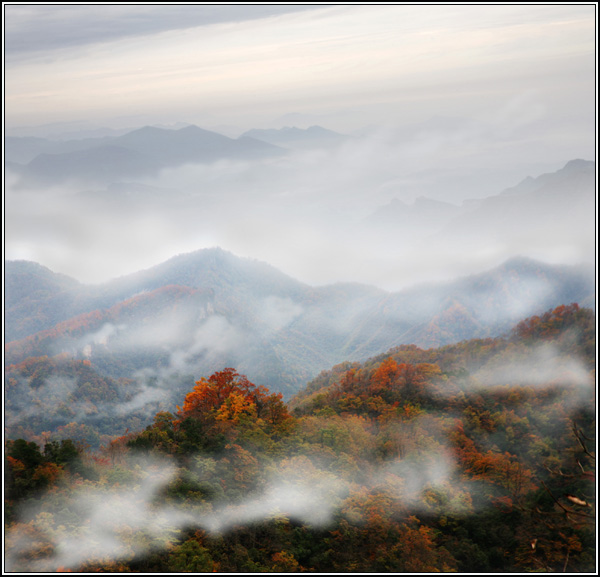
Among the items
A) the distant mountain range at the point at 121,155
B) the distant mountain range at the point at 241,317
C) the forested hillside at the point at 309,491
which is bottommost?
the distant mountain range at the point at 241,317

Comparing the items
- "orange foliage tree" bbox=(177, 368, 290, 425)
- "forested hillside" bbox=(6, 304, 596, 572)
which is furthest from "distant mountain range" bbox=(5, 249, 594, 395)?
"orange foliage tree" bbox=(177, 368, 290, 425)

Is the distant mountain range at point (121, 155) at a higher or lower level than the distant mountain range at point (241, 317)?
higher

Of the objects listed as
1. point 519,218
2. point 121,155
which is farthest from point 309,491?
point 121,155

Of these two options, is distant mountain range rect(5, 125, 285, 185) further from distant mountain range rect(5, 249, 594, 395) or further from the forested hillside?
the forested hillside

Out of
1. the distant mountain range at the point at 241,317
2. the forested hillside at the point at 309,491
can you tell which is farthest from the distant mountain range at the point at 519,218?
the forested hillside at the point at 309,491

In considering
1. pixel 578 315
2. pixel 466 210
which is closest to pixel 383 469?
pixel 578 315

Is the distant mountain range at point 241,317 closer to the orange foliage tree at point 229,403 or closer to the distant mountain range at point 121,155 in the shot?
the distant mountain range at point 121,155
